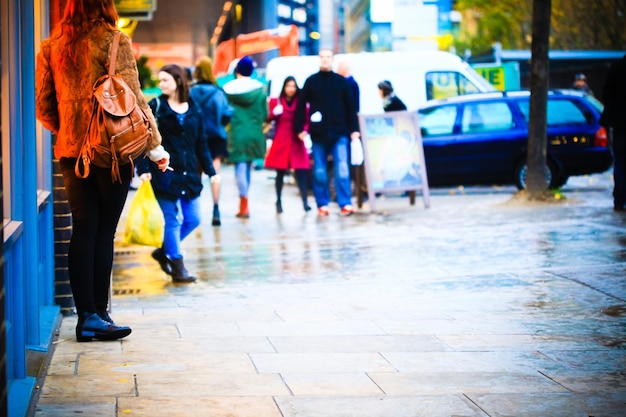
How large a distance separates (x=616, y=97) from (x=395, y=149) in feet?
10.8

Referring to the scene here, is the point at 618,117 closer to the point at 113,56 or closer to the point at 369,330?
the point at 369,330

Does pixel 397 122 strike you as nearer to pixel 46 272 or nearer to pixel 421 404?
pixel 46 272

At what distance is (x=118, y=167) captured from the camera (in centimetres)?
621

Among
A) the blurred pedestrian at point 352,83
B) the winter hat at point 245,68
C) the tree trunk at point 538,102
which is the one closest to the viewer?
the tree trunk at point 538,102

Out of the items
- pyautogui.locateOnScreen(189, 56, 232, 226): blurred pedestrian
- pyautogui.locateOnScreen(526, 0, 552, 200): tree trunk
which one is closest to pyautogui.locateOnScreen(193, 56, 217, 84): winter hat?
pyautogui.locateOnScreen(189, 56, 232, 226): blurred pedestrian

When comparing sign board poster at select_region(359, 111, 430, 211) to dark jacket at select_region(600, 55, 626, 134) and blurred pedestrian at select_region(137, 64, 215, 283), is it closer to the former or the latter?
dark jacket at select_region(600, 55, 626, 134)

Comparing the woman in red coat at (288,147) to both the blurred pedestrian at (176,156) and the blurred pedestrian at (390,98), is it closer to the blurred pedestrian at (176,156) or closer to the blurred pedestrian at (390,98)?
the blurred pedestrian at (390,98)

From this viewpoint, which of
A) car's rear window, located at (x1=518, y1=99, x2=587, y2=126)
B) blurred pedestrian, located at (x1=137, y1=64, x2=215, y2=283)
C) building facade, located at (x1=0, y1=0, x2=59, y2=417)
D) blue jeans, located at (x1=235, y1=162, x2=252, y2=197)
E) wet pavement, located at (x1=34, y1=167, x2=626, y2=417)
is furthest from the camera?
car's rear window, located at (x1=518, y1=99, x2=587, y2=126)

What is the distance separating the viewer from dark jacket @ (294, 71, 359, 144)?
14.8 meters

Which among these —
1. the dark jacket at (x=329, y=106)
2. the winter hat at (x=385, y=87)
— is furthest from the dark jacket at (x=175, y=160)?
the winter hat at (x=385, y=87)

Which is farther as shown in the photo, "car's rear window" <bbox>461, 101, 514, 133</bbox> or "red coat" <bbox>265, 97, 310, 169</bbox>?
"car's rear window" <bbox>461, 101, 514, 133</bbox>

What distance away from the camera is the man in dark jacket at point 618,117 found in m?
13.7

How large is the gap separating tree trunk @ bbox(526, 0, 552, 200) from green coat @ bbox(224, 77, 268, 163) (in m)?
3.42

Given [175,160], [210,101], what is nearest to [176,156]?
[175,160]
